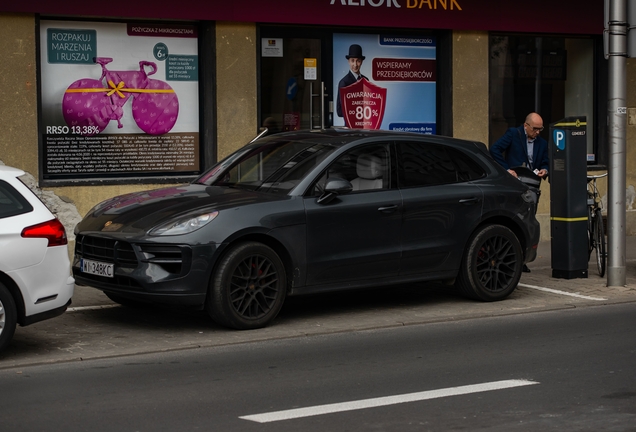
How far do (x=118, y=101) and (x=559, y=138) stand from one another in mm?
5374

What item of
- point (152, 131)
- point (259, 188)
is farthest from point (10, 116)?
point (259, 188)

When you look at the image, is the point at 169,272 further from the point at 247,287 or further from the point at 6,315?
the point at 6,315

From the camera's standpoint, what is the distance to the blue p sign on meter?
1183 centimetres

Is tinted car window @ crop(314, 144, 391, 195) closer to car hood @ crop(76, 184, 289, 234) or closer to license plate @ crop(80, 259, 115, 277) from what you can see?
car hood @ crop(76, 184, 289, 234)

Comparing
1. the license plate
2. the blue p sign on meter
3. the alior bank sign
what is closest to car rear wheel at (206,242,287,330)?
the license plate

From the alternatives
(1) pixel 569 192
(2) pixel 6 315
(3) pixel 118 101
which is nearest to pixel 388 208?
(1) pixel 569 192

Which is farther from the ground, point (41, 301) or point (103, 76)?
point (103, 76)

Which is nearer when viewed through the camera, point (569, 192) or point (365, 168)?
point (365, 168)

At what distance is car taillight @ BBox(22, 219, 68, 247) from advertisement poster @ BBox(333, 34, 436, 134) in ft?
24.9

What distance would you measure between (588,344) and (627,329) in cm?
83

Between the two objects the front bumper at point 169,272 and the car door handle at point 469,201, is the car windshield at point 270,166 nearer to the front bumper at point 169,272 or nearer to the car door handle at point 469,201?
the front bumper at point 169,272

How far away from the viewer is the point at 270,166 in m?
9.79

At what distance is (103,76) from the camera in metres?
13.4

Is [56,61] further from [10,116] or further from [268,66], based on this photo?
[268,66]
